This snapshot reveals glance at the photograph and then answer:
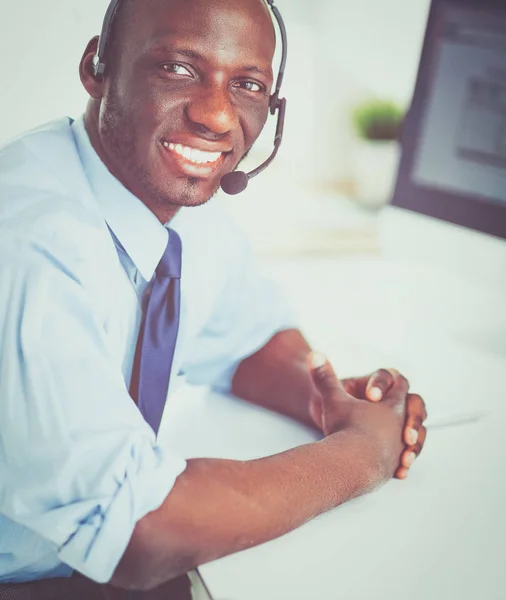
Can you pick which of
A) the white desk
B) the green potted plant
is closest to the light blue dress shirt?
the white desk

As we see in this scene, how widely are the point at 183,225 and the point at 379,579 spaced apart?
554mm

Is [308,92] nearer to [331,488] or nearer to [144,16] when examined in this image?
[144,16]

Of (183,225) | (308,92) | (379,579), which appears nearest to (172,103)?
(183,225)

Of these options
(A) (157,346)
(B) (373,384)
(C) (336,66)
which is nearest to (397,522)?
(B) (373,384)

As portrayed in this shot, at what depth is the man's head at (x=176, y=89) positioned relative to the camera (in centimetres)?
67

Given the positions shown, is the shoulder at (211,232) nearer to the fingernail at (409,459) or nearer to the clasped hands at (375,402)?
the clasped hands at (375,402)

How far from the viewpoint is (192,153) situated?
733 mm

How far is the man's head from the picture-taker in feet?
2.21

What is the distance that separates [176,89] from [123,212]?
0.51ft

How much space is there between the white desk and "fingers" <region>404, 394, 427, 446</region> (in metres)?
0.03

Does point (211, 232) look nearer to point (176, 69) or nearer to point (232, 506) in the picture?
point (176, 69)

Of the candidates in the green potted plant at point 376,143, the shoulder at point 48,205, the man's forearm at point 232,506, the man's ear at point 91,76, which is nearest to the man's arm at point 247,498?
the man's forearm at point 232,506

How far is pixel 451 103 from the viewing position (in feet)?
3.55

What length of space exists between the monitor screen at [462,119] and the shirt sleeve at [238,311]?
37 centimetres
